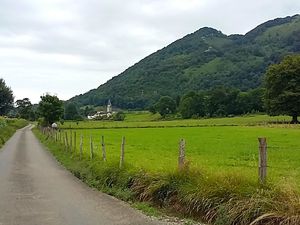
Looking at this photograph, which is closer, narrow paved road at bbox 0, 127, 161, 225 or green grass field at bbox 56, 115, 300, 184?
narrow paved road at bbox 0, 127, 161, 225

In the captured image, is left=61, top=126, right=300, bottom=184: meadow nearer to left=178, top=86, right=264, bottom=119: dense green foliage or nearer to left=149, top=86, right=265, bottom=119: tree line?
left=149, top=86, right=265, bottom=119: tree line

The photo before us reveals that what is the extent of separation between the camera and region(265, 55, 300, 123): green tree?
3462 inches

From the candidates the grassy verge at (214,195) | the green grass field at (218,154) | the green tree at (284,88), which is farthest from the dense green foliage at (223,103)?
the grassy verge at (214,195)

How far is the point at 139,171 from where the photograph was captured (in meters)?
15.3

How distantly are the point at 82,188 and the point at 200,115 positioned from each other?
152 m

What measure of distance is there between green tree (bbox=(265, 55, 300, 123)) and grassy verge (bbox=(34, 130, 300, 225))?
7724 cm

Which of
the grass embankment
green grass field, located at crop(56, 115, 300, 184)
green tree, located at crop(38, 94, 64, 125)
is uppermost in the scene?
green tree, located at crop(38, 94, 64, 125)

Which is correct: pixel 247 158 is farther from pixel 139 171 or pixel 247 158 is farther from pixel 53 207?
pixel 53 207

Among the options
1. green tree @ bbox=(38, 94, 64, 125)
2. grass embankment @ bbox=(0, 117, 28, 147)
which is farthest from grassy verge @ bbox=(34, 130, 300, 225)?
green tree @ bbox=(38, 94, 64, 125)

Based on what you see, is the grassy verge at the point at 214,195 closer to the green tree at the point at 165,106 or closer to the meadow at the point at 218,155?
the meadow at the point at 218,155

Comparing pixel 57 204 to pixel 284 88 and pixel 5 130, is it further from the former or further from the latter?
pixel 284 88

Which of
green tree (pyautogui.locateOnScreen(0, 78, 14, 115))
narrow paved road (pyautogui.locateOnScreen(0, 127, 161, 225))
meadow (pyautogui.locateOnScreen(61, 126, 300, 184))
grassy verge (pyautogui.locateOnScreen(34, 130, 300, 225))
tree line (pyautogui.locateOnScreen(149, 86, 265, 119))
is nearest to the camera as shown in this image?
grassy verge (pyautogui.locateOnScreen(34, 130, 300, 225))

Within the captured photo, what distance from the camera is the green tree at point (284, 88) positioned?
87938 millimetres

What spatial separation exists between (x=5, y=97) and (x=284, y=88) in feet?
239
